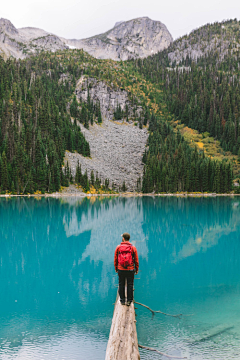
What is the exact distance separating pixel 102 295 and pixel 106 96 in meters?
176

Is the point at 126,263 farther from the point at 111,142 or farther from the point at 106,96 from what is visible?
the point at 106,96

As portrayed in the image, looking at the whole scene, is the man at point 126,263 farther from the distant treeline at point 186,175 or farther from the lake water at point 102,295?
the distant treeline at point 186,175

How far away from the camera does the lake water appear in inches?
397

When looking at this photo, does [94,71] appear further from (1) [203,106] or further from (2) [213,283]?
(2) [213,283]

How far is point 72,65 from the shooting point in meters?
192

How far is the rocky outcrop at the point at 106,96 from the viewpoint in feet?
578

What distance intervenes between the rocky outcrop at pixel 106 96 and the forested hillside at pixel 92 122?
245 cm

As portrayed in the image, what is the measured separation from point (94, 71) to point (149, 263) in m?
186

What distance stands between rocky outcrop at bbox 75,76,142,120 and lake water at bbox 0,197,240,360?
6037 inches

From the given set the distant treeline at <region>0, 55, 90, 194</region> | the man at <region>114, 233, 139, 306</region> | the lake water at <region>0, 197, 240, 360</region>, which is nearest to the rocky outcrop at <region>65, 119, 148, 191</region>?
the distant treeline at <region>0, 55, 90, 194</region>

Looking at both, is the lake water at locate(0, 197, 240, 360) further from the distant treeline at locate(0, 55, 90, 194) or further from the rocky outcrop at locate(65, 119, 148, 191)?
the rocky outcrop at locate(65, 119, 148, 191)

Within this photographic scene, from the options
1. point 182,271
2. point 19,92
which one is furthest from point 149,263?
point 19,92

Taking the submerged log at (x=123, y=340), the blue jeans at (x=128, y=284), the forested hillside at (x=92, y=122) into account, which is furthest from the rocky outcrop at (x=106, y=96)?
the submerged log at (x=123, y=340)

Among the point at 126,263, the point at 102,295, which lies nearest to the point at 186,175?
the point at 102,295
